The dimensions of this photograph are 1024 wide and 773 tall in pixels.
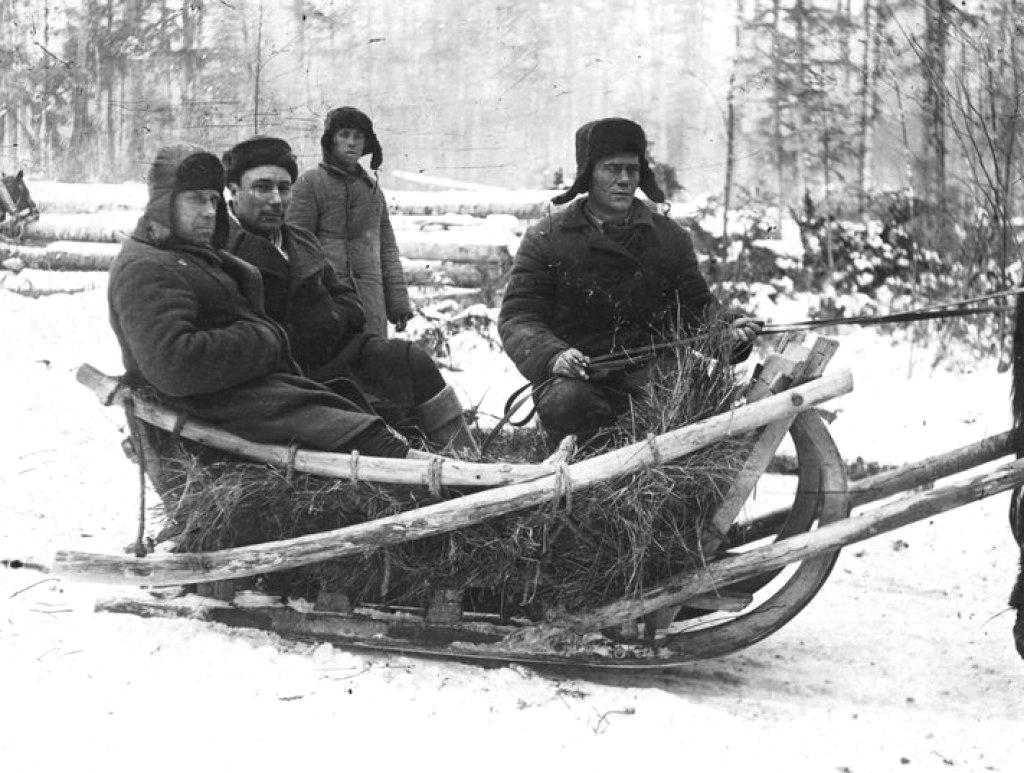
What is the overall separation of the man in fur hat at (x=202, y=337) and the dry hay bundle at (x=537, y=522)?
152mm

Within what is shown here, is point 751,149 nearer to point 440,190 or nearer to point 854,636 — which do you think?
point 440,190

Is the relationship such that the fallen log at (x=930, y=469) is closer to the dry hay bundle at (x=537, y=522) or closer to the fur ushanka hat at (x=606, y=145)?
the dry hay bundle at (x=537, y=522)

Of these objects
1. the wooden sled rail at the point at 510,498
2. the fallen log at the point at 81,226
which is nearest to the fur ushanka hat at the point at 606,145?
the wooden sled rail at the point at 510,498

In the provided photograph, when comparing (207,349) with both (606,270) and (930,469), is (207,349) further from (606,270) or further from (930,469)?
(930,469)

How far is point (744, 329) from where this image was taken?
12.5ft

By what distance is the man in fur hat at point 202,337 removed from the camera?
3.53 m

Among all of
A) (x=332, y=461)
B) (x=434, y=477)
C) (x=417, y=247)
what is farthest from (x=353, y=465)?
(x=417, y=247)

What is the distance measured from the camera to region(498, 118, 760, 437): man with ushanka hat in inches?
167

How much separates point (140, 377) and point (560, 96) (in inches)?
282

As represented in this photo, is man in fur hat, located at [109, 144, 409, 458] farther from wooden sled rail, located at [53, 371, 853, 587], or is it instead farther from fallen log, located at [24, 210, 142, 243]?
fallen log, located at [24, 210, 142, 243]

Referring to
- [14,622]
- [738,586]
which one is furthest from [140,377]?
[738,586]

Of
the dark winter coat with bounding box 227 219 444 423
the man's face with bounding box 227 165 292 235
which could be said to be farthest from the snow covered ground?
the man's face with bounding box 227 165 292 235

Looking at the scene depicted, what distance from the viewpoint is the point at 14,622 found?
3.76 m

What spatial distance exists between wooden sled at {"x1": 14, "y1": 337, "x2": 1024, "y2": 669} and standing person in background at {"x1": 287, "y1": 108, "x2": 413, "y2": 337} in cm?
249
